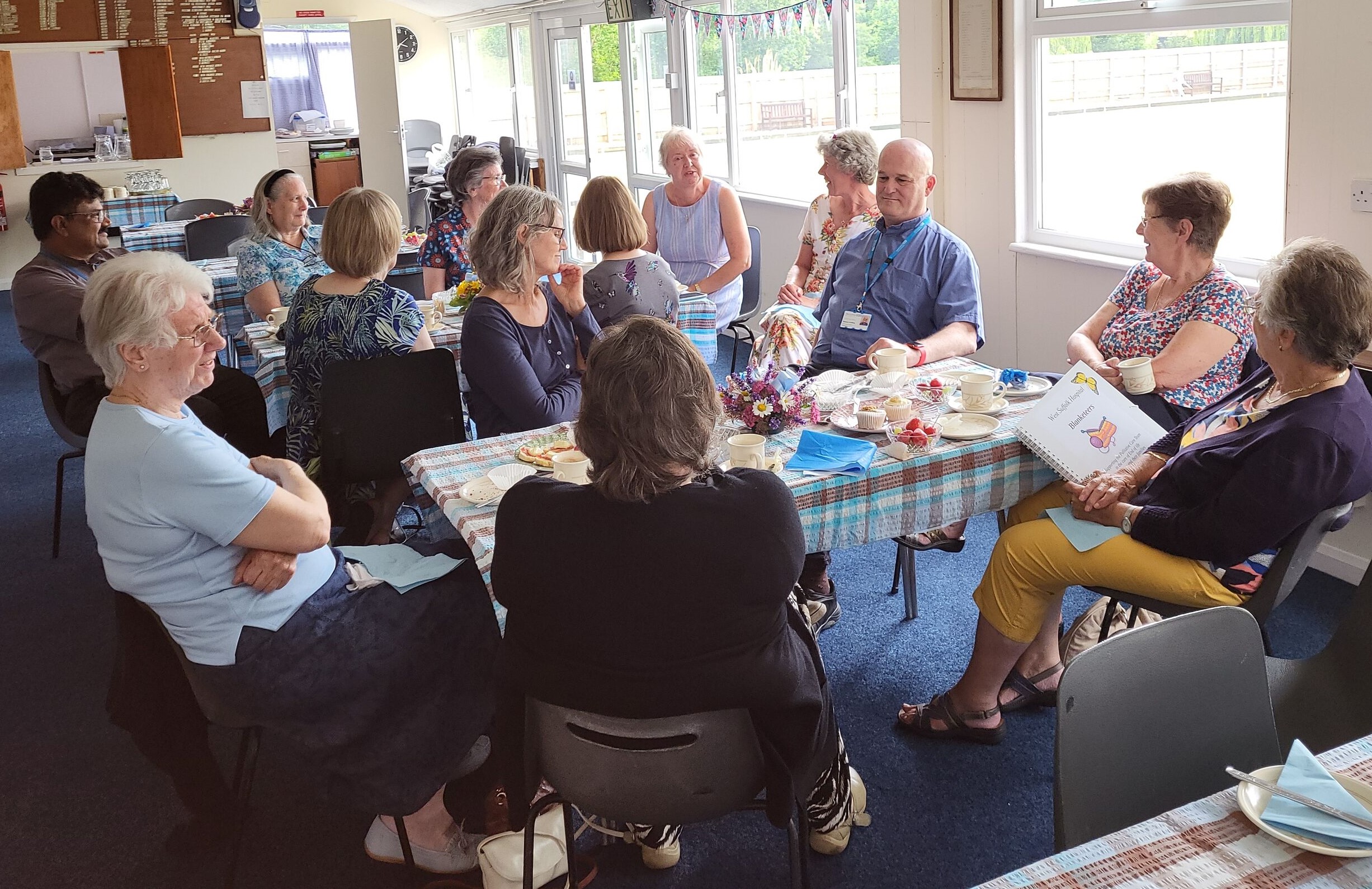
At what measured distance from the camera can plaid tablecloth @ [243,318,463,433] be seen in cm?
344

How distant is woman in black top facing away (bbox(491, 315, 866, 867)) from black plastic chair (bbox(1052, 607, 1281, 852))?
430mm

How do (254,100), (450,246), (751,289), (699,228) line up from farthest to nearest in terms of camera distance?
1. (254,100)
2. (751,289)
3. (699,228)
4. (450,246)

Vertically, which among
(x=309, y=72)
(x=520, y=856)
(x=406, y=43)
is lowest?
(x=520, y=856)

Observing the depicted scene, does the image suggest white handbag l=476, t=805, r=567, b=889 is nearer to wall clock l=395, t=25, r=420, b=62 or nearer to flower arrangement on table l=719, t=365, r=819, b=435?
flower arrangement on table l=719, t=365, r=819, b=435

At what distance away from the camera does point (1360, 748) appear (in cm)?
131

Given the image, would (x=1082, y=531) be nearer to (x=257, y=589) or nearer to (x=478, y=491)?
(x=478, y=491)

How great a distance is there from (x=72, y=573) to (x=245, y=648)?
7.51 ft

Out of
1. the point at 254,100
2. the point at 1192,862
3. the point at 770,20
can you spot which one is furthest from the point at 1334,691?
the point at 254,100

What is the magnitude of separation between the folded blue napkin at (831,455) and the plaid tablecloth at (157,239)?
15.5ft

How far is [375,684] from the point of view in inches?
79.8

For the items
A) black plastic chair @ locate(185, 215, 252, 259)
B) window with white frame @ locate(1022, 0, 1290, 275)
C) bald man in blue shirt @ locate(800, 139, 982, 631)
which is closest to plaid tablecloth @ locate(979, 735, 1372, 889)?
bald man in blue shirt @ locate(800, 139, 982, 631)

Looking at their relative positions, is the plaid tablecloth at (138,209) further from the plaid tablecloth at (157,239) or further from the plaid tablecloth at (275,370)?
the plaid tablecloth at (275,370)

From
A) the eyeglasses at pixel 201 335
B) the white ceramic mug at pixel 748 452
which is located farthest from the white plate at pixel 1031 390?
the eyeglasses at pixel 201 335

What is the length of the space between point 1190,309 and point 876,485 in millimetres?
1169
